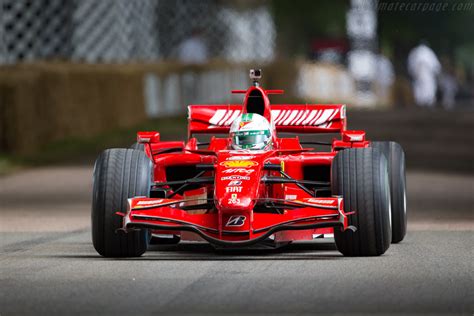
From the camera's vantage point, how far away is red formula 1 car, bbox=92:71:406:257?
37.5 ft

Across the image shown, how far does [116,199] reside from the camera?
11.8m

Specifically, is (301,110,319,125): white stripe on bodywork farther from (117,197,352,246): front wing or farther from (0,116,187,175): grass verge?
(0,116,187,175): grass verge

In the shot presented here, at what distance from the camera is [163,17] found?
3981 cm

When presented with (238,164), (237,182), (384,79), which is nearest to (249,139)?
(238,164)

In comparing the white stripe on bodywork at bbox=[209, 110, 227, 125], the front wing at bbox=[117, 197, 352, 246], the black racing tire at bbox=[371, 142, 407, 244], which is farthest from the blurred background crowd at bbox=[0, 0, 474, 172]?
the front wing at bbox=[117, 197, 352, 246]

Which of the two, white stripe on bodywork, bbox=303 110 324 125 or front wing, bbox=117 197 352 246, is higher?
white stripe on bodywork, bbox=303 110 324 125

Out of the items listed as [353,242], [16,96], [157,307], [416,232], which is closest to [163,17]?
[16,96]

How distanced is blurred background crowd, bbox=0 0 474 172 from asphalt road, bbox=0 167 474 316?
421 inches

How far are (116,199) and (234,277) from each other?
5.55ft

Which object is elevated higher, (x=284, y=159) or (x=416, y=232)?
(x=284, y=159)

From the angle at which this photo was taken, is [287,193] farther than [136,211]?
Yes

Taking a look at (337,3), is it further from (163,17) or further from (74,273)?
(74,273)

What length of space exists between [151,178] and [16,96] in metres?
11.4

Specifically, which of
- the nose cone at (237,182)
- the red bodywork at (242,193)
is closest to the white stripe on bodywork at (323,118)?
the red bodywork at (242,193)
